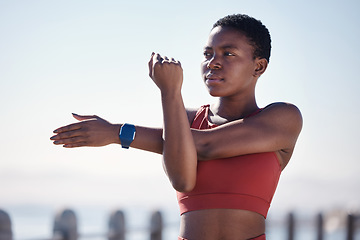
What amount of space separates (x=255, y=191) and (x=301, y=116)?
471 mm

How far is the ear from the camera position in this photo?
2707mm

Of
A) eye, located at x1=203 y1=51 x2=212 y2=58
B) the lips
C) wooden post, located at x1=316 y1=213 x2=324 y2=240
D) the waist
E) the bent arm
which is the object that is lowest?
wooden post, located at x1=316 y1=213 x2=324 y2=240

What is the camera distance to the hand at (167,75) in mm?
2365

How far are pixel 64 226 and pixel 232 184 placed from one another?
3.22 metres

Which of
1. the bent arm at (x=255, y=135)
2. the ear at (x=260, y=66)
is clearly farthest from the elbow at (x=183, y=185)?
the ear at (x=260, y=66)

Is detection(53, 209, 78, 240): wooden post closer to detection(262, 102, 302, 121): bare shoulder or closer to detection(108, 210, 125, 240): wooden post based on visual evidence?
detection(108, 210, 125, 240): wooden post

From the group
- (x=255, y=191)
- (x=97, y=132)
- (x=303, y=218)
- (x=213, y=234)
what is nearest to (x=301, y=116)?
(x=255, y=191)

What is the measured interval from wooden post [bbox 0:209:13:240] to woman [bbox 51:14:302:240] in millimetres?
1967

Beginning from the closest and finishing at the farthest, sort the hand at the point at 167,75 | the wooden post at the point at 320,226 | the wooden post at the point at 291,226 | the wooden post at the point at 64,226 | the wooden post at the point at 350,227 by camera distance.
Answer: the hand at the point at 167,75, the wooden post at the point at 64,226, the wooden post at the point at 350,227, the wooden post at the point at 291,226, the wooden post at the point at 320,226

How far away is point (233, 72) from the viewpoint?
2.55m

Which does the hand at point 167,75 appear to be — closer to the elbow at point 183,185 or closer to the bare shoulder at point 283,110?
the elbow at point 183,185

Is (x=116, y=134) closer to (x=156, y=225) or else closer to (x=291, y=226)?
(x=156, y=225)

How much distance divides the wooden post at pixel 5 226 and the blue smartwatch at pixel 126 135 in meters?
2.07

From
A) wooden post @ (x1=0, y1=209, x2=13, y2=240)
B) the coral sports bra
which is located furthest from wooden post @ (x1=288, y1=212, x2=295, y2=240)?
the coral sports bra
